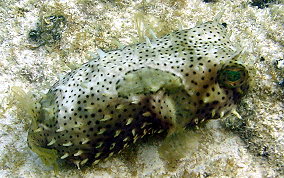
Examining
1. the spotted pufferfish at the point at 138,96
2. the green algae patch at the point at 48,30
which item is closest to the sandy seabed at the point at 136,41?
the green algae patch at the point at 48,30

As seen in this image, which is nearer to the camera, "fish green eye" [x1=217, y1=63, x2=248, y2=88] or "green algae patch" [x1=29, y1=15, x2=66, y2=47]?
"fish green eye" [x1=217, y1=63, x2=248, y2=88]

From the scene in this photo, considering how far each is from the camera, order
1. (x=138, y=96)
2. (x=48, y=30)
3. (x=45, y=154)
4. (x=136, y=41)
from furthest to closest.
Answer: (x=48, y=30)
(x=136, y=41)
(x=45, y=154)
(x=138, y=96)

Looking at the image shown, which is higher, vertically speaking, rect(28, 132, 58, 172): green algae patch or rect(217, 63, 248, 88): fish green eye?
rect(217, 63, 248, 88): fish green eye

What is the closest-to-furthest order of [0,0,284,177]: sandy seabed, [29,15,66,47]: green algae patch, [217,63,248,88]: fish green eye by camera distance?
[217,63,248,88]: fish green eye → [0,0,284,177]: sandy seabed → [29,15,66,47]: green algae patch

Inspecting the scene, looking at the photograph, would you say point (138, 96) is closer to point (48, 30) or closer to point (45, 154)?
point (45, 154)

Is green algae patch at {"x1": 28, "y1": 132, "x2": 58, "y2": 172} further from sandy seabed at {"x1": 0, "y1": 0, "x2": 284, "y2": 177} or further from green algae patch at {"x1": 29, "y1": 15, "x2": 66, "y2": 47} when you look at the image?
green algae patch at {"x1": 29, "y1": 15, "x2": 66, "y2": 47}

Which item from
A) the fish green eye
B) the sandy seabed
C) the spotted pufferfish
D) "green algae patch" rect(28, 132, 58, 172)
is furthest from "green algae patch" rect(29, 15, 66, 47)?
the fish green eye

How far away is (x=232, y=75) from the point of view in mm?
2672

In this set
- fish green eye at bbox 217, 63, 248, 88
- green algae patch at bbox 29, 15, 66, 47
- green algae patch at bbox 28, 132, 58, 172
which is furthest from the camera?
green algae patch at bbox 29, 15, 66, 47

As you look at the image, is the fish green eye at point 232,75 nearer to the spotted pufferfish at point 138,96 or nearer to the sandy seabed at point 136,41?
the spotted pufferfish at point 138,96

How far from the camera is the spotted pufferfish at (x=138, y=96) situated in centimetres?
268

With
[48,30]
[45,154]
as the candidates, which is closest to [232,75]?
[45,154]

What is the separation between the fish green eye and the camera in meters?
2.65

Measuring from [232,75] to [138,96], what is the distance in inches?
41.0
